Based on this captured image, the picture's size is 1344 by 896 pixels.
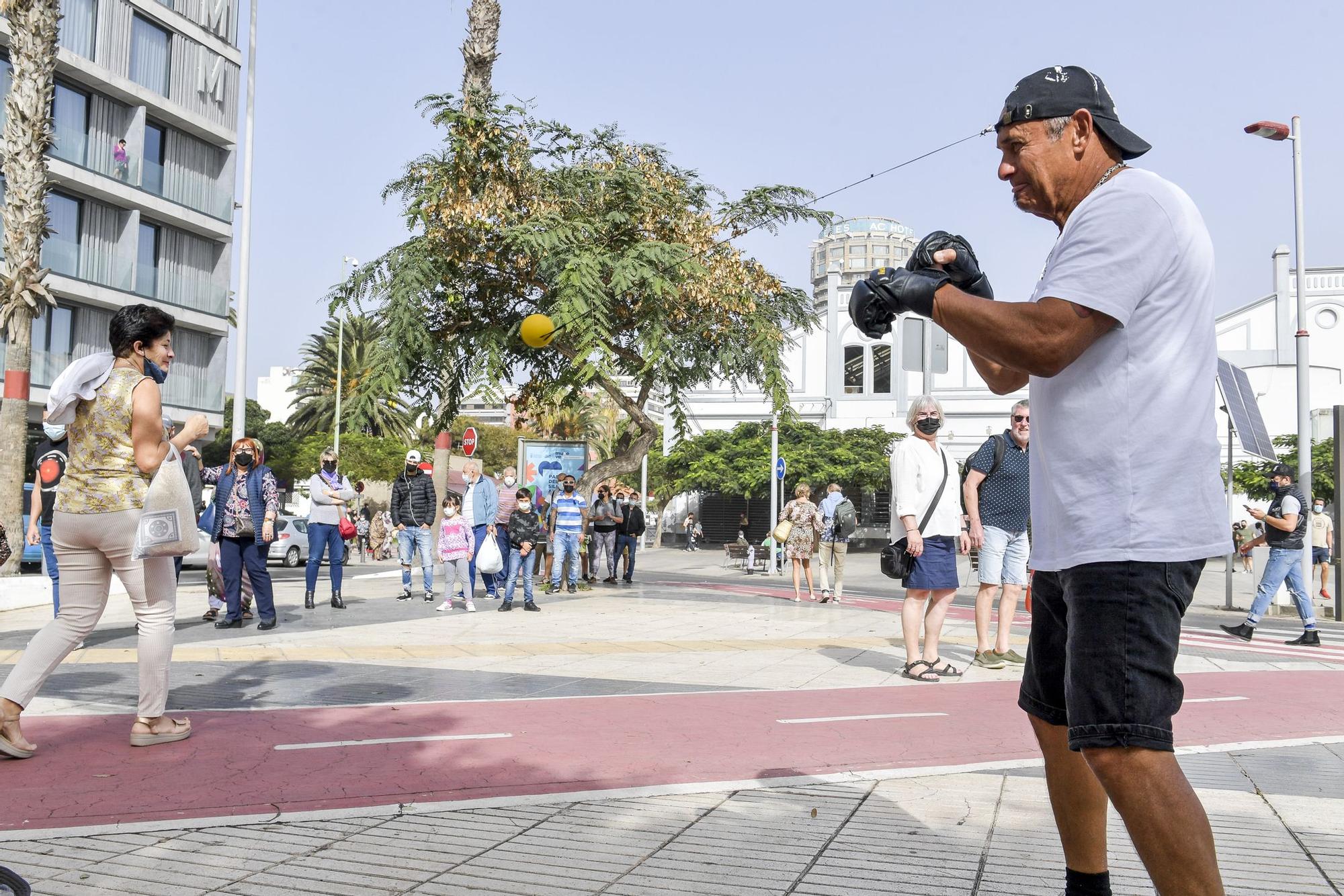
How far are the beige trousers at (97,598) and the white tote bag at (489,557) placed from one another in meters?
8.18

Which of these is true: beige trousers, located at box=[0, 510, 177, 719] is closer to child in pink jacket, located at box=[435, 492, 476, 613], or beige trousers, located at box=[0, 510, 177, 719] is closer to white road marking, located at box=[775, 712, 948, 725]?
white road marking, located at box=[775, 712, 948, 725]

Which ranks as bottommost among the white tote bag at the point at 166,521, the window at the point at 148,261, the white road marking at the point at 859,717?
the white road marking at the point at 859,717

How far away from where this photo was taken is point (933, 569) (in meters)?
7.59

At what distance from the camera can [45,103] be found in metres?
17.8

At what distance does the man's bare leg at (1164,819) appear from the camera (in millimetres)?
2141

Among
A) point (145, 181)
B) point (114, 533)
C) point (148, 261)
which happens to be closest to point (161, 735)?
point (114, 533)

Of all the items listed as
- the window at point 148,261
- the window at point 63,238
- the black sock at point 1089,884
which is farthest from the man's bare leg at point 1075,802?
the window at point 148,261

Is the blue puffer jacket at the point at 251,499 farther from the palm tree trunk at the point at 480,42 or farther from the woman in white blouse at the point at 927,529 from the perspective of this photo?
the palm tree trunk at the point at 480,42

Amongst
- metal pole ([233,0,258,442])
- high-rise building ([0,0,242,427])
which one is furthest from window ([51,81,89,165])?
metal pole ([233,0,258,442])

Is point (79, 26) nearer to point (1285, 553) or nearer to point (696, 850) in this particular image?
point (1285, 553)

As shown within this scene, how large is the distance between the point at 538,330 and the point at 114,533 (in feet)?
31.6

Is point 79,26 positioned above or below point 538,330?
above

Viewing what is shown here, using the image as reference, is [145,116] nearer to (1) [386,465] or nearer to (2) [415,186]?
(1) [386,465]

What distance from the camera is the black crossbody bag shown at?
24.8 feet
